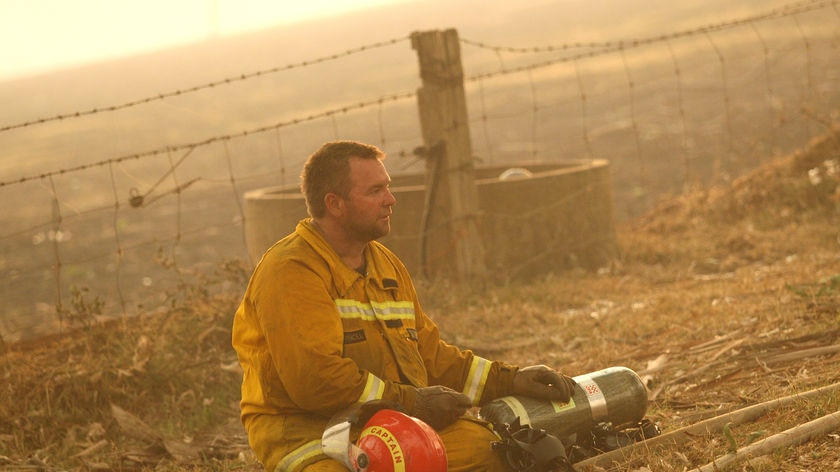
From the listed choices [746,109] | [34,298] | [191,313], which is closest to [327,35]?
[746,109]

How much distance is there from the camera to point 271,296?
4223mm

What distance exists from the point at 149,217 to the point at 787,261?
43.7 feet

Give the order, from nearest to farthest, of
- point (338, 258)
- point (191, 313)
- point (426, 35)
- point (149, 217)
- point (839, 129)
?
point (338, 258) < point (191, 313) < point (426, 35) < point (839, 129) < point (149, 217)

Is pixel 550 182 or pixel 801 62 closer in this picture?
pixel 550 182

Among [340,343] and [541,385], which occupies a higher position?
[340,343]

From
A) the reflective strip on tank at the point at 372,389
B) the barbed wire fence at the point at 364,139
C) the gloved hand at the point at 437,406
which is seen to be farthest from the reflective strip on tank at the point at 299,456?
the barbed wire fence at the point at 364,139

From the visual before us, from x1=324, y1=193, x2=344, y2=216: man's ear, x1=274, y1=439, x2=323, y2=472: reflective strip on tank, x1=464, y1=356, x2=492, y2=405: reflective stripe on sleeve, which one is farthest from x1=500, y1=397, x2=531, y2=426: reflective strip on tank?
x1=324, y1=193, x2=344, y2=216: man's ear

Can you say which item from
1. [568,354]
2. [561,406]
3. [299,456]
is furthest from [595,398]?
[568,354]

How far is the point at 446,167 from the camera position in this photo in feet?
29.3

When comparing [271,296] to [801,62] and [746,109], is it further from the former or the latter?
[801,62]

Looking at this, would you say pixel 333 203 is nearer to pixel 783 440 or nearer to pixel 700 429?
pixel 700 429

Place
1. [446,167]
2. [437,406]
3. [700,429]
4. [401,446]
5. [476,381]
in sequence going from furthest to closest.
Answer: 1. [446,167]
2. [476,381]
3. [700,429]
4. [437,406]
5. [401,446]

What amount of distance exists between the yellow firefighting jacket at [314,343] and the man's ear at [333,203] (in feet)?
0.37

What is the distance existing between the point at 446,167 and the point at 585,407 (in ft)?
14.2
